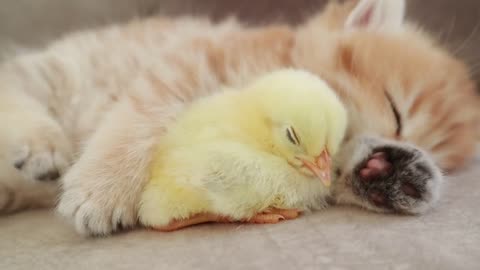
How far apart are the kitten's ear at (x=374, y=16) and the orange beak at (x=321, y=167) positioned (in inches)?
18.5

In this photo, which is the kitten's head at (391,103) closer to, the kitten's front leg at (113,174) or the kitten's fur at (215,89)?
the kitten's fur at (215,89)

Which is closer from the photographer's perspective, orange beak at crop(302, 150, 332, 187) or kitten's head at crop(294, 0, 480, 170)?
orange beak at crop(302, 150, 332, 187)

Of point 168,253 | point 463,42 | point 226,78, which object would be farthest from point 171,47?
point 463,42

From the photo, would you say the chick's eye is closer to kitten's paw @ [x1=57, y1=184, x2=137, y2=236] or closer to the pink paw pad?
the pink paw pad

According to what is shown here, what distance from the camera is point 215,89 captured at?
102 cm

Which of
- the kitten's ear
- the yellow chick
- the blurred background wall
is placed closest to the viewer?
the yellow chick

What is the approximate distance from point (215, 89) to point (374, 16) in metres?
0.40

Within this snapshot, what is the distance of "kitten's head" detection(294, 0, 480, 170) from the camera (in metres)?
0.99

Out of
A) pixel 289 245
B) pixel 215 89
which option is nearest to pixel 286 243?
pixel 289 245

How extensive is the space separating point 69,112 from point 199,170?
58 cm

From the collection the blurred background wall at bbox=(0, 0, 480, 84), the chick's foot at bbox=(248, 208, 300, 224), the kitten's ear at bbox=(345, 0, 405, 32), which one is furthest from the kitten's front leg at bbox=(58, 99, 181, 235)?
the blurred background wall at bbox=(0, 0, 480, 84)

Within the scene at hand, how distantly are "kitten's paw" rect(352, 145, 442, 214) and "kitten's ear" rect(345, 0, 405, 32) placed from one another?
37cm

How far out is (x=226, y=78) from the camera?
3.46 ft

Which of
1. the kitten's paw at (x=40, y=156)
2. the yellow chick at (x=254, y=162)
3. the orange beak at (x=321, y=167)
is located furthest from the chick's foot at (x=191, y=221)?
the kitten's paw at (x=40, y=156)
